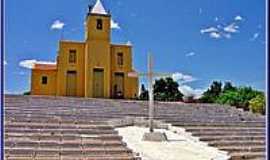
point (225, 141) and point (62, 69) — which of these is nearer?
point (225, 141)

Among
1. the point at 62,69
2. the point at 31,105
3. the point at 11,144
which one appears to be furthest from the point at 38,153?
the point at 62,69

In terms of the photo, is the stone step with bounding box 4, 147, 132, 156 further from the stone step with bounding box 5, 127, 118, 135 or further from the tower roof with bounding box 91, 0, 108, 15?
the tower roof with bounding box 91, 0, 108, 15

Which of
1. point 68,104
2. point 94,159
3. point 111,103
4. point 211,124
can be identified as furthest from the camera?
point 111,103

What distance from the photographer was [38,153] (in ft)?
21.7

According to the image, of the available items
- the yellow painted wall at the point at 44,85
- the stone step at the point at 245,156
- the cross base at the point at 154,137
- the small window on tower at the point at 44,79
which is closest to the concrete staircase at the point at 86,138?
the stone step at the point at 245,156

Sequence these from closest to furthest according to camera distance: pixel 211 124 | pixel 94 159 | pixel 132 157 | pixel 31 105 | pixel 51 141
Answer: pixel 94 159, pixel 132 157, pixel 51 141, pixel 211 124, pixel 31 105

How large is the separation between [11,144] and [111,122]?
11.0 feet

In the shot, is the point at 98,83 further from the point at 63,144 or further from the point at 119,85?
the point at 63,144

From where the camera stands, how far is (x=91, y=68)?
22156mm

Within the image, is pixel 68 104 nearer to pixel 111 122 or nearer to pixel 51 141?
pixel 111 122

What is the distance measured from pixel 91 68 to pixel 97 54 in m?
0.80

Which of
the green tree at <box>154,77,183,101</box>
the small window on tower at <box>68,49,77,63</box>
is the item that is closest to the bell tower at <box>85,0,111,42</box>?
the small window on tower at <box>68,49,77,63</box>

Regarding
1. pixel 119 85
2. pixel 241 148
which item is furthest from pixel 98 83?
pixel 241 148

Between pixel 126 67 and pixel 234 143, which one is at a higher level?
pixel 126 67
